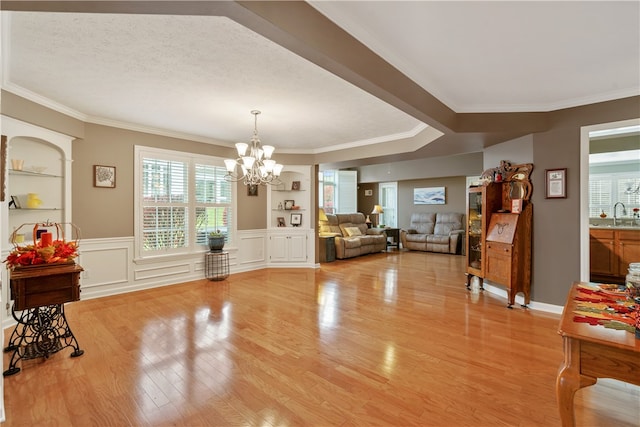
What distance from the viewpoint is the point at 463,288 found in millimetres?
4668

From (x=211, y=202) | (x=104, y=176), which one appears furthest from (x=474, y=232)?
(x=104, y=176)

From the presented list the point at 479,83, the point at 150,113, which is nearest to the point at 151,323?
the point at 150,113

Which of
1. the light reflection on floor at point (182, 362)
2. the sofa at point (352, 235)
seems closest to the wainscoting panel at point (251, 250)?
the sofa at point (352, 235)

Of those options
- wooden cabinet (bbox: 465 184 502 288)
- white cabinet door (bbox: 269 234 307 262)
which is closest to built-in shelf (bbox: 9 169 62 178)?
white cabinet door (bbox: 269 234 307 262)

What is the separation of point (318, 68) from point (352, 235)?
5.88m

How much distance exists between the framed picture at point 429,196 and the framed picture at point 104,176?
27.5 feet

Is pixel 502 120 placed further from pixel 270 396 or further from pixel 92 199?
pixel 92 199

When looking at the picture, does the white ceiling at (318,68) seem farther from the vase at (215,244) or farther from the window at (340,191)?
the window at (340,191)

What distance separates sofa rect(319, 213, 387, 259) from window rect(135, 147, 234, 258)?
2.82 m

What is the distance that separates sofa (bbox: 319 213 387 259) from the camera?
7.40 metres

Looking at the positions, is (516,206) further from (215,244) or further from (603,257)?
(215,244)

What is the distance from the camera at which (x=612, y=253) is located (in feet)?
15.4

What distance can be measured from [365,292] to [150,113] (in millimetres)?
3984

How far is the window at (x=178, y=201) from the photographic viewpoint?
4.69m
